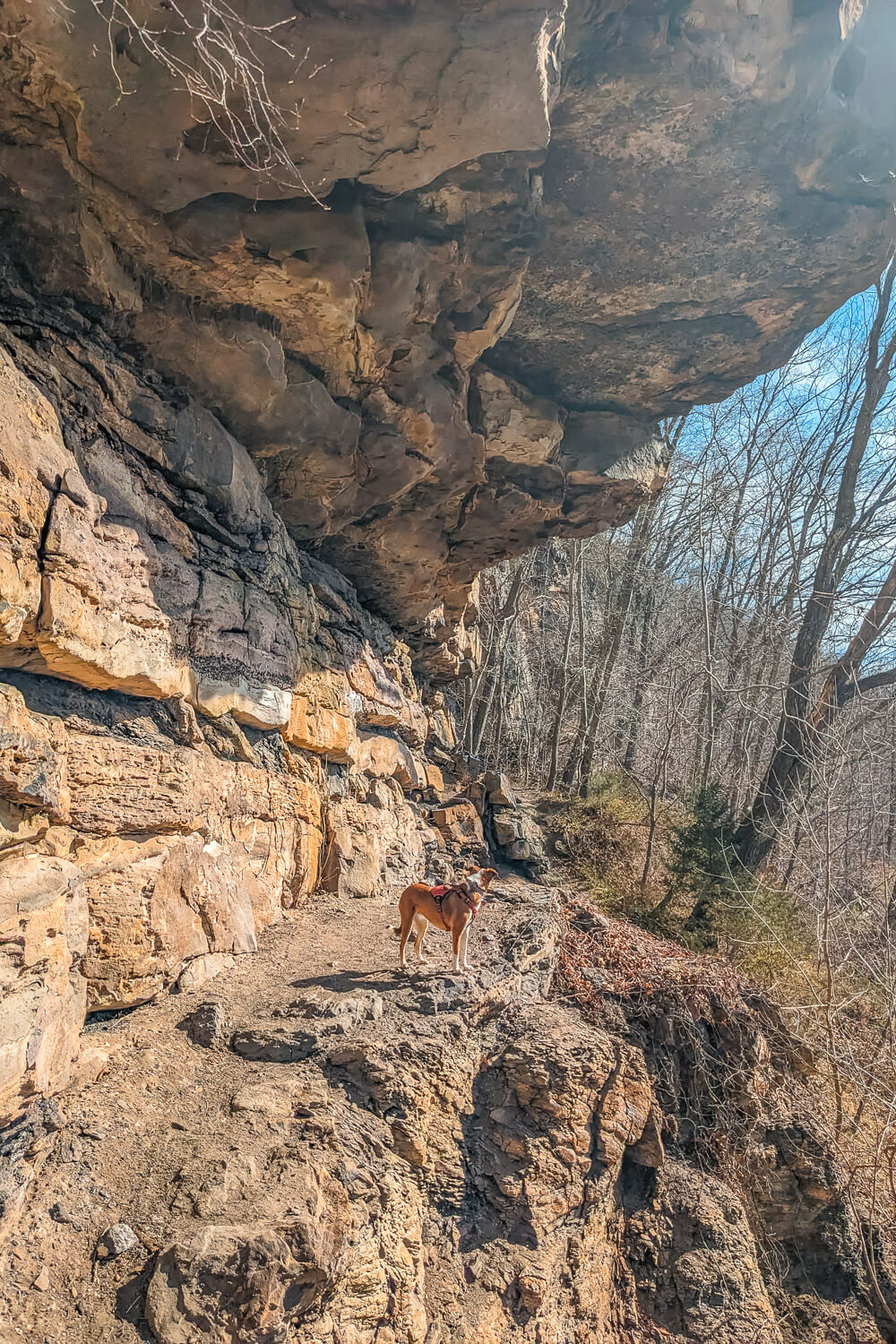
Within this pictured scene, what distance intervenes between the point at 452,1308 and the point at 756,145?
26.4 feet

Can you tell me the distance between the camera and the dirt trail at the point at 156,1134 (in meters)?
2.34

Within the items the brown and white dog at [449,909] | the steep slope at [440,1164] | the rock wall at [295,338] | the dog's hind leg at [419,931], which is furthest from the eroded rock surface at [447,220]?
the steep slope at [440,1164]

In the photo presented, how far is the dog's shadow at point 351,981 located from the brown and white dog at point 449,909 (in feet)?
0.69

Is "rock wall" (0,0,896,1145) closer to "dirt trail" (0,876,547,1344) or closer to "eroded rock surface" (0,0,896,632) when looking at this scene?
"eroded rock surface" (0,0,896,632)

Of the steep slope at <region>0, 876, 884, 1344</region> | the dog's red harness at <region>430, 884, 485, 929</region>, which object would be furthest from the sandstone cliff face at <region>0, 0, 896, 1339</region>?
the dog's red harness at <region>430, 884, 485, 929</region>

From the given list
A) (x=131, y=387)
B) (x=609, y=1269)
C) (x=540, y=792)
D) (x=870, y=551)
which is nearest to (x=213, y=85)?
(x=131, y=387)

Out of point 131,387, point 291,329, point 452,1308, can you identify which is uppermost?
point 291,329

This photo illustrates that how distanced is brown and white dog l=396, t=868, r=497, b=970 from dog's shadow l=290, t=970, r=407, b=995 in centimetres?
21

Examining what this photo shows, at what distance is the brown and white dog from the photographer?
4812mm

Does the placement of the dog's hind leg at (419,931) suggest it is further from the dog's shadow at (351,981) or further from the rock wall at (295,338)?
the rock wall at (295,338)

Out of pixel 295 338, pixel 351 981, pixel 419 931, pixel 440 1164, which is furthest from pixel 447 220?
pixel 440 1164

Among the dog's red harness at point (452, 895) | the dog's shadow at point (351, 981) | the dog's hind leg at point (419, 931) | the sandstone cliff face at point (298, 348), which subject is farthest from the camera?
the dog's hind leg at point (419, 931)

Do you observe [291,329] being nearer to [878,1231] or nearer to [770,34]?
[770,34]

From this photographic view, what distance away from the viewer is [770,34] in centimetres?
525
